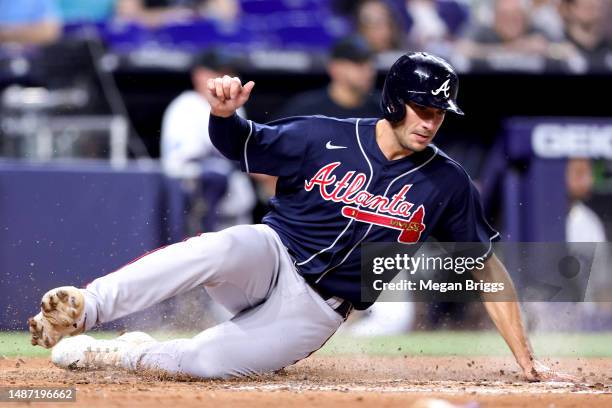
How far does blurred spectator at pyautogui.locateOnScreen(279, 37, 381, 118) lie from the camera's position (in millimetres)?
8500

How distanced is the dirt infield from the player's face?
1.06 metres

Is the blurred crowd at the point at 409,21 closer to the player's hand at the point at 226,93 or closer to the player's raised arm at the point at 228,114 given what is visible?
the player's raised arm at the point at 228,114

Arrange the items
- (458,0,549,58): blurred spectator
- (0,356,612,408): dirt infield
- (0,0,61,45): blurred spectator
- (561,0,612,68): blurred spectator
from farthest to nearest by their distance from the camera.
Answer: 1. (561,0,612,68): blurred spectator
2. (458,0,549,58): blurred spectator
3. (0,0,61,45): blurred spectator
4. (0,356,612,408): dirt infield

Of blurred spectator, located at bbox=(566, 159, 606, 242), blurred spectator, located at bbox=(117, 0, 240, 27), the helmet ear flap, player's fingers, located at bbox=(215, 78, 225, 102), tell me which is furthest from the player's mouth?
blurred spectator, located at bbox=(117, 0, 240, 27)

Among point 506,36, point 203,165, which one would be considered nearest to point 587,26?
point 506,36

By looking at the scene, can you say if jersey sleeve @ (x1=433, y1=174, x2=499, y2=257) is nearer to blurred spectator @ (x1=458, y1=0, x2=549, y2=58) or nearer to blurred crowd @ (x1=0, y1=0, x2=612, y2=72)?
blurred crowd @ (x1=0, y1=0, x2=612, y2=72)

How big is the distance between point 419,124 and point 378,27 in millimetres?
5234

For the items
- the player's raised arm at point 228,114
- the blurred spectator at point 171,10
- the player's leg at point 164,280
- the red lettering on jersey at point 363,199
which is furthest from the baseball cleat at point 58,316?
the blurred spectator at point 171,10

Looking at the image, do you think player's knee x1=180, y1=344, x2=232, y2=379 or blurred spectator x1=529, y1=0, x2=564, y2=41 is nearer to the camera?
player's knee x1=180, y1=344, x2=232, y2=379

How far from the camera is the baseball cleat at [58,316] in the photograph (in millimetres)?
4340

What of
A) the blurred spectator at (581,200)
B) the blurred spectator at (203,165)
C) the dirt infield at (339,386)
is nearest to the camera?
the dirt infield at (339,386)

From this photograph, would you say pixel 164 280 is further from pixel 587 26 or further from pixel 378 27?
pixel 587 26

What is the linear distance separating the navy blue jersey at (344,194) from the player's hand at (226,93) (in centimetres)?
21

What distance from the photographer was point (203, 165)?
26.6 feet
